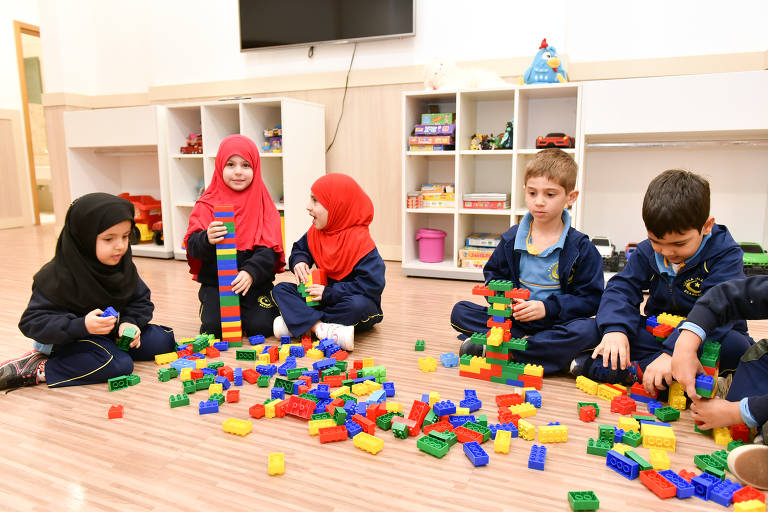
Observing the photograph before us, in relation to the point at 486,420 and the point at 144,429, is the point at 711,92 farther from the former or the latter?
the point at 144,429

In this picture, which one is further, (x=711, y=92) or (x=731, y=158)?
(x=731, y=158)

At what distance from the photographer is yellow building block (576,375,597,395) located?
1.79 meters

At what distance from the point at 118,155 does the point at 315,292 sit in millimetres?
4001

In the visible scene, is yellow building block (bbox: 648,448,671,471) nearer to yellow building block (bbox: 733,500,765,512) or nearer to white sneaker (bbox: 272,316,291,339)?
yellow building block (bbox: 733,500,765,512)

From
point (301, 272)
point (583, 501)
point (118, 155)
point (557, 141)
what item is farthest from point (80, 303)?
point (118, 155)

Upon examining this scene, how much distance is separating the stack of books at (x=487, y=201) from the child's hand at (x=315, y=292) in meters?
1.64

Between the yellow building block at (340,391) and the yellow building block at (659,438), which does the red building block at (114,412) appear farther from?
the yellow building block at (659,438)

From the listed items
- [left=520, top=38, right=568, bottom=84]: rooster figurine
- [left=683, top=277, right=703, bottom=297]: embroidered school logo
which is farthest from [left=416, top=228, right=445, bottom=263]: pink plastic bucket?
[left=683, top=277, right=703, bottom=297]: embroidered school logo

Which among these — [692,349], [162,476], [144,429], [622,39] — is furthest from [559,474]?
[622,39]

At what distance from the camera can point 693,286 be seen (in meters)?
1.74

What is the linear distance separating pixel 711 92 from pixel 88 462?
10.7ft

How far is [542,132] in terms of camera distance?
12.6 ft

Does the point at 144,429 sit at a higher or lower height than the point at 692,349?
lower

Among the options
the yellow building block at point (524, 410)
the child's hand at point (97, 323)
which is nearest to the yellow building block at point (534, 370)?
the yellow building block at point (524, 410)
